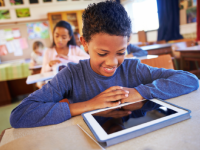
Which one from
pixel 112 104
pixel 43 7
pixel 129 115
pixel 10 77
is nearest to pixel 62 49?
pixel 10 77

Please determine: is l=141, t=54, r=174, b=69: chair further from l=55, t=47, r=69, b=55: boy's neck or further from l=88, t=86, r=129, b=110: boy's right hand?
l=55, t=47, r=69, b=55: boy's neck

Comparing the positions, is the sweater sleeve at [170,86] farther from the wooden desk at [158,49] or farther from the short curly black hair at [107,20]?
the wooden desk at [158,49]

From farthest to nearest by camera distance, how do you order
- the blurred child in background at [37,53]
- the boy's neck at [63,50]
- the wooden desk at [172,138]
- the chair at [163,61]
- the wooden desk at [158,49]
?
the blurred child in background at [37,53] < the wooden desk at [158,49] < the boy's neck at [63,50] < the chair at [163,61] < the wooden desk at [172,138]

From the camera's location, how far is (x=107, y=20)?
62 cm

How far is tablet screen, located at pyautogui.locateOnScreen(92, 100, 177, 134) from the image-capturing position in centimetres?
44

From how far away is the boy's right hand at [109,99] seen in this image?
0.62 meters

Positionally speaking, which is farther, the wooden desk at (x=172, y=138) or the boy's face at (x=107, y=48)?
the boy's face at (x=107, y=48)

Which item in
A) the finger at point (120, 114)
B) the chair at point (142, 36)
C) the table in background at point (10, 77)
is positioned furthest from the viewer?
the chair at point (142, 36)

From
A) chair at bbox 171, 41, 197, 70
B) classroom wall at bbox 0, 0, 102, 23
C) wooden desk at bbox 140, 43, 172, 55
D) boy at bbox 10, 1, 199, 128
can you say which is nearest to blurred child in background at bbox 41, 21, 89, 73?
wooden desk at bbox 140, 43, 172, 55

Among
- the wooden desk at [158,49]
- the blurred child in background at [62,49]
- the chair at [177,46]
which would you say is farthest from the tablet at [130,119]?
the chair at [177,46]

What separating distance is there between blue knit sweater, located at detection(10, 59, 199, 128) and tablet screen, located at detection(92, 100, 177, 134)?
111 millimetres

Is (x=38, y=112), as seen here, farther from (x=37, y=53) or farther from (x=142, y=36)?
(x=142, y=36)

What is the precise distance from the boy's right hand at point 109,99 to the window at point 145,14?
444cm

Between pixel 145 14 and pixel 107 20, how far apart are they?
5.07 metres
